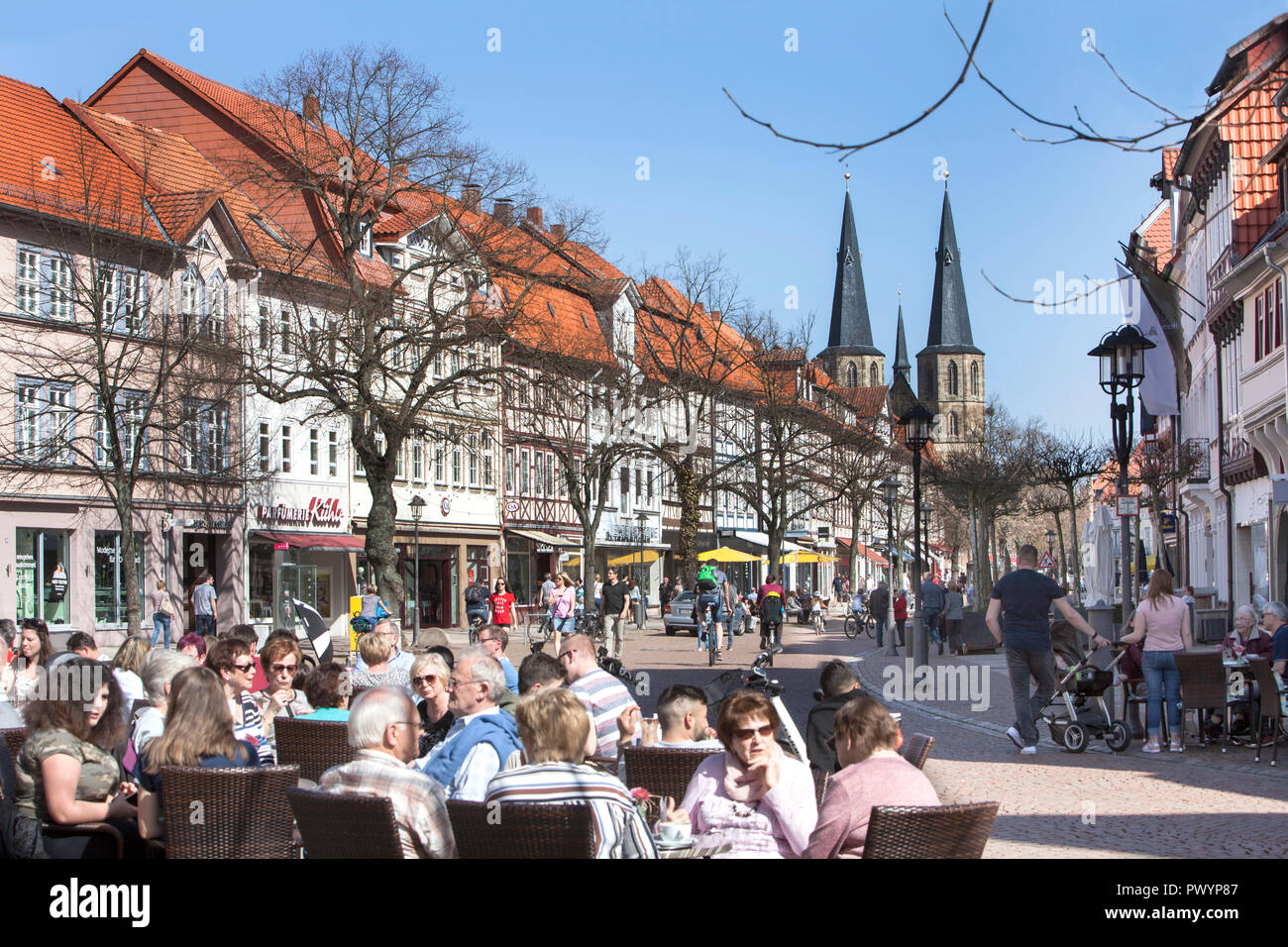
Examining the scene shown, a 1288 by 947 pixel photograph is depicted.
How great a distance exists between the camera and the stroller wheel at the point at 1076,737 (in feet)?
46.4

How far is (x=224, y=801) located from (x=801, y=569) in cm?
8793

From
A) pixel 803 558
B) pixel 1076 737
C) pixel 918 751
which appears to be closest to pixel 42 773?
pixel 918 751

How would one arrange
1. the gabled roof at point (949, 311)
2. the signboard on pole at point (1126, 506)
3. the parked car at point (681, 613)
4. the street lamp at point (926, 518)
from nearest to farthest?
the signboard on pole at point (1126, 506)
the parked car at point (681, 613)
the street lamp at point (926, 518)
the gabled roof at point (949, 311)

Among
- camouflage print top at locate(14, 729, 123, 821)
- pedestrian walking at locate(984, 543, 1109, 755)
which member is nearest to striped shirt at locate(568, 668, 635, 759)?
camouflage print top at locate(14, 729, 123, 821)

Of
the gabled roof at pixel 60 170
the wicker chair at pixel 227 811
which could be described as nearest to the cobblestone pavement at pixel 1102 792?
the wicker chair at pixel 227 811

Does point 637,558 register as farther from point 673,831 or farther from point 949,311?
point 949,311

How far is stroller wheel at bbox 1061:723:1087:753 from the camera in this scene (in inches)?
556

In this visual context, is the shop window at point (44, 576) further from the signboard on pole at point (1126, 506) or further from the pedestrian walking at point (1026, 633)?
the pedestrian walking at point (1026, 633)

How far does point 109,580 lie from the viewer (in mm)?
36219

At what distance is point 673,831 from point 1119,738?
960cm

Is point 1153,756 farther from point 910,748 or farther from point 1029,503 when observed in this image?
point 1029,503

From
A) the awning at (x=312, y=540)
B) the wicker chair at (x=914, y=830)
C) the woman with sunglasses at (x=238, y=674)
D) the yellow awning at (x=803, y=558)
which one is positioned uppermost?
the awning at (x=312, y=540)

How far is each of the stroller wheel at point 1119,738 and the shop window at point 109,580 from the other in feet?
89.0
